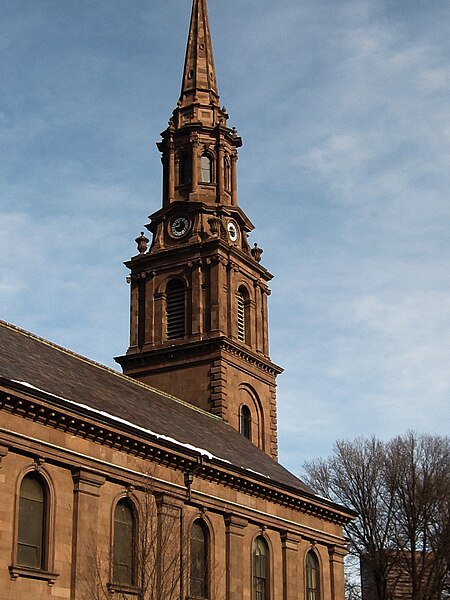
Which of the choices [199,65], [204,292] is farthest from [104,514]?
[199,65]

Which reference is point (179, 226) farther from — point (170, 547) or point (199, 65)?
point (170, 547)

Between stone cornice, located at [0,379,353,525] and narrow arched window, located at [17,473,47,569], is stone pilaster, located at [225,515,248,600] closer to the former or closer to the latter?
stone cornice, located at [0,379,353,525]

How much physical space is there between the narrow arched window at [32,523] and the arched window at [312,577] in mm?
17620

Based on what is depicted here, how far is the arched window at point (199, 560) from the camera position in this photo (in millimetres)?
38406

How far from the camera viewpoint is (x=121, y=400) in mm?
42406

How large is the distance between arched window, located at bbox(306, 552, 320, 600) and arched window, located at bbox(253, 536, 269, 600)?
350 centimetres

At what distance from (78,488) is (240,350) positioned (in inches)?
926

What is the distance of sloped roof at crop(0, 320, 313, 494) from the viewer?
35.8 m

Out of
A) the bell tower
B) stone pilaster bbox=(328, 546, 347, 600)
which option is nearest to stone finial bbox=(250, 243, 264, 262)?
the bell tower

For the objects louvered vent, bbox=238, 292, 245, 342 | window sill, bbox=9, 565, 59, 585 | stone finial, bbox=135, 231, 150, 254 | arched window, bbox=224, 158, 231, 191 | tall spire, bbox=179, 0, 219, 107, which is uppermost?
tall spire, bbox=179, 0, 219, 107

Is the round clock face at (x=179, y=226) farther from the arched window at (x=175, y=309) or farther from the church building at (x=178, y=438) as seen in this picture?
the arched window at (x=175, y=309)

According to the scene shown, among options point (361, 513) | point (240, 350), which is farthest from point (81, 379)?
point (361, 513)

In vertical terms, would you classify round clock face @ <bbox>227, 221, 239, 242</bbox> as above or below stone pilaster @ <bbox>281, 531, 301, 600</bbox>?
above

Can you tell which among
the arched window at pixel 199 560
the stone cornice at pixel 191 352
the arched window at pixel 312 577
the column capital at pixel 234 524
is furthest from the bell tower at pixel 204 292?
the arched window at pixel 199 560
